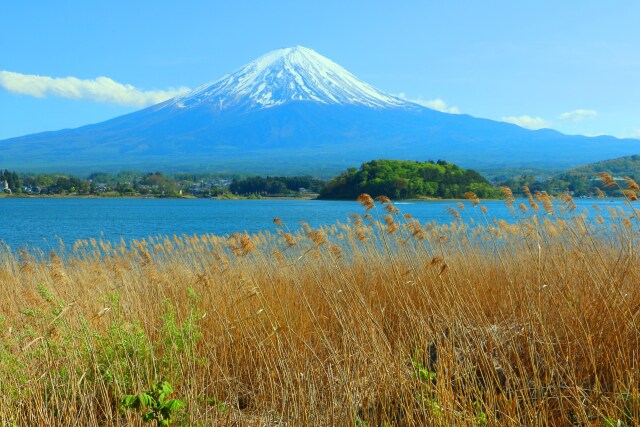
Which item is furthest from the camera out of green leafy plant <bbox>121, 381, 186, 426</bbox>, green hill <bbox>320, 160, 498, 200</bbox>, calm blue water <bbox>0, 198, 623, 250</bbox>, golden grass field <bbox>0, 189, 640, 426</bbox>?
green hill <bbox>320, 160, 498, 200</bbox>

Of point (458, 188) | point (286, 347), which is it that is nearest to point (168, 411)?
point (286, 347)

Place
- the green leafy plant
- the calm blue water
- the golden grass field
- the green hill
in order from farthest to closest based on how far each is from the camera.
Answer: the green hill, the calm blue water, the golden grass field, the green leafy plant

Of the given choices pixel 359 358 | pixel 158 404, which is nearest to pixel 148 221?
pixel 359 358

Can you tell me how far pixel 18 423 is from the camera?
357cm

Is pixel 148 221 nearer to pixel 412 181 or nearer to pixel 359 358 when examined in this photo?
pixel 412 181

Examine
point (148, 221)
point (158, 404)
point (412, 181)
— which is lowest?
point (148, 221)

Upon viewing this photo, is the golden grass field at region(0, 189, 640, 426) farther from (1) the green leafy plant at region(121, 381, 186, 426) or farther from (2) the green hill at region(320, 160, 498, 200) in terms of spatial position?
(2) the green hill at region(320, 160, 498, 200)

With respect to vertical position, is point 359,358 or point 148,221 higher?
point 359,358

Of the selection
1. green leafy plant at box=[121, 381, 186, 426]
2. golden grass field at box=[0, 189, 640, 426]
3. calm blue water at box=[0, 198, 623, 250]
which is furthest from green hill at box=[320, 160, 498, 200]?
green leafy plant at box=[121, 381, 186, 426]

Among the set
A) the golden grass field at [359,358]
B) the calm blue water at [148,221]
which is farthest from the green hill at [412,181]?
the golden grass field at [359,358]

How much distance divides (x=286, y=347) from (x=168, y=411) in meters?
1.57

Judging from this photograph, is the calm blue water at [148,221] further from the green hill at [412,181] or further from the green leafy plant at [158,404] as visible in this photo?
the green leafy plant at [158,404]

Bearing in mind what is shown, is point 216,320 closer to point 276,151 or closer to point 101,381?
point 101,381

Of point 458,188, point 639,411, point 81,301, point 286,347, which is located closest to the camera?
point 639,411
